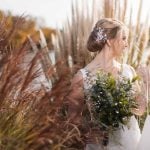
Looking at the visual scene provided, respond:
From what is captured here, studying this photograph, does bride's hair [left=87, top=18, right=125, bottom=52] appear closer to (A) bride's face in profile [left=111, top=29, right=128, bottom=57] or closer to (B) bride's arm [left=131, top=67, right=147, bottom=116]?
(A) bride's face in profile [left=111, top=29, right=128, bottom=57]

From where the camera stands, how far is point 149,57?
5613 millimetres

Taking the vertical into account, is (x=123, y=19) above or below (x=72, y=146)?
below

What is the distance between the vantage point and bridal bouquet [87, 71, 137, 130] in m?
3.34

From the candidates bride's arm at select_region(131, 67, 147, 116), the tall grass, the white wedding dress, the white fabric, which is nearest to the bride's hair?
the white wedding dress

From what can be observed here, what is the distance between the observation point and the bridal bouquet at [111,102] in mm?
3342

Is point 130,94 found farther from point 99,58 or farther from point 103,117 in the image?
point 99,58

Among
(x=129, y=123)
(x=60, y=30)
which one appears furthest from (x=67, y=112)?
(x=60, y=30)

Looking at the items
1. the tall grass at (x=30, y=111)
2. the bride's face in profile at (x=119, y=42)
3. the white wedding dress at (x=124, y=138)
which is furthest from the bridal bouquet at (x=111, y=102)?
the tall grass at (x=30, y=111)

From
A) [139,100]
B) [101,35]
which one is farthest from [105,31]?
[139,100]

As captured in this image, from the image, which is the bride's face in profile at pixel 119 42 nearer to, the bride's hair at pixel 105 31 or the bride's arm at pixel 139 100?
the bride's hair at pixel 105 31

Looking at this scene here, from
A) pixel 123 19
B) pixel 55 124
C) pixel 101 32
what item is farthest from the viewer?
pixel 123 19

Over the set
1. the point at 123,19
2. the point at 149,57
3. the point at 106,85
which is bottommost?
the point at 149,57

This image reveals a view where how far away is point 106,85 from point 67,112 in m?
0.35

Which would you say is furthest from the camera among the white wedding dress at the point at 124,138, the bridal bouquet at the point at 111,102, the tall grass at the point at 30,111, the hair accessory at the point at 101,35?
the hair accessory at the point at 101,35
